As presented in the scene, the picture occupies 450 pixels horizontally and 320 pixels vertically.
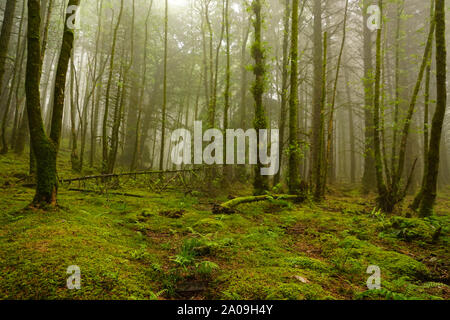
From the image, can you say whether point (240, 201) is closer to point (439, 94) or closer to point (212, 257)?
point (212, 257)

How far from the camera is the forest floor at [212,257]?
226 centimetres

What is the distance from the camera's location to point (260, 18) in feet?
28.8

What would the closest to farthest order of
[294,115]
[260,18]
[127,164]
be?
[294,115]
[260,18]
[127,164]

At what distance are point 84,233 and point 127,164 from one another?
16.9 meters

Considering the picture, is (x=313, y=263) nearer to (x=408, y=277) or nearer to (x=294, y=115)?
(x=408, y=277)

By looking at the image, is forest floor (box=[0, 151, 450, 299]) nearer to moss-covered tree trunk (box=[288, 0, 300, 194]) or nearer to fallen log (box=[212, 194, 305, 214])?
fallen log (box=[212, 194, 305, 214])

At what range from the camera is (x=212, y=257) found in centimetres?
347

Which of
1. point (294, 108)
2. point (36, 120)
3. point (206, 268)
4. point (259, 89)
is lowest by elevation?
point (206, 268)

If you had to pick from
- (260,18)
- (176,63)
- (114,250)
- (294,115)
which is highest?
(176,63)

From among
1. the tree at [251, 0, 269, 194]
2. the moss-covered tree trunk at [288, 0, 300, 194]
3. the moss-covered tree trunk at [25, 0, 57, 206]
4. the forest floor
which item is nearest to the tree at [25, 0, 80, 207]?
the moss-covered tree trunk at [25, 0, 57, 206]

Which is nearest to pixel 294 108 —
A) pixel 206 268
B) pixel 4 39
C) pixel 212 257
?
pixel 212 257

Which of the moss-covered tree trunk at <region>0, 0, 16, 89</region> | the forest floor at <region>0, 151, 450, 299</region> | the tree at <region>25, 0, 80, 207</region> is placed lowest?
the forest floor at <region>0, 151, 450, 299</region>

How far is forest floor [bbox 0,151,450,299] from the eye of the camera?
226cm
